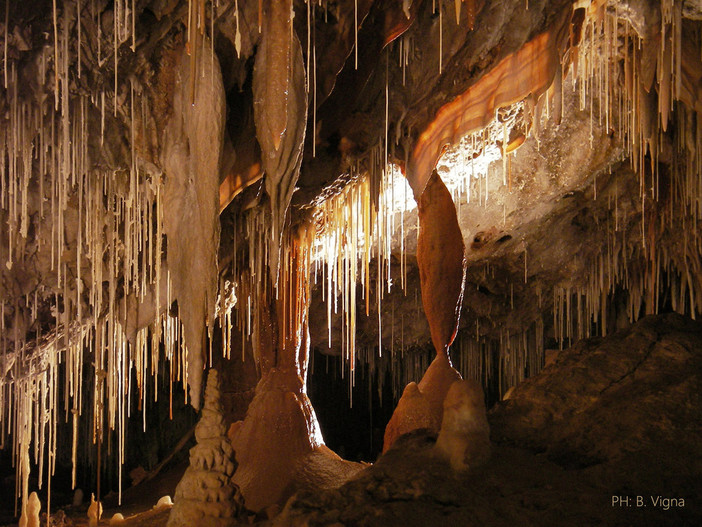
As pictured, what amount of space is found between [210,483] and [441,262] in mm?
3602

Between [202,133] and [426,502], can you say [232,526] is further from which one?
[202,133]

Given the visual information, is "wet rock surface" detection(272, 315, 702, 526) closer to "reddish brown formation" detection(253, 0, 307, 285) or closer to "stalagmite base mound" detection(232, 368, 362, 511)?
"stalagmite base mound" detection(232, 368, 362, 511)

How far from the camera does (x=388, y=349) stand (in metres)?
13.5

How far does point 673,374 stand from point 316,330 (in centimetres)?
853

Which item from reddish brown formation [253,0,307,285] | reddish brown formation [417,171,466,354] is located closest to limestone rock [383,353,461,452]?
reddish brown formation [417,171,466,354]

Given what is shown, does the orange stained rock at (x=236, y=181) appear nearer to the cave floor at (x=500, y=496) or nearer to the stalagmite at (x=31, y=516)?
the cave floor at (x=500, y=496)

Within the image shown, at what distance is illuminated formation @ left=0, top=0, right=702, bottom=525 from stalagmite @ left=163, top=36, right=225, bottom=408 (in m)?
0.02

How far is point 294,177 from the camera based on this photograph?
5.10m

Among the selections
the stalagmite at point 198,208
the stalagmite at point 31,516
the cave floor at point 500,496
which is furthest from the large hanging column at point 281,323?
the stalagmite at point 31,516

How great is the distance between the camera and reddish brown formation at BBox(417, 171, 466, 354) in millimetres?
7414

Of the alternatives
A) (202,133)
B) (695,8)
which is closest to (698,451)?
(695,8)

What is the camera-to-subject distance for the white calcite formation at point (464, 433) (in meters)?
4.16

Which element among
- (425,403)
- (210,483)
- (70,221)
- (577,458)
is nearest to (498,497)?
(577,458)

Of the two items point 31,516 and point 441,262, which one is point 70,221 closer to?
point 31,516
